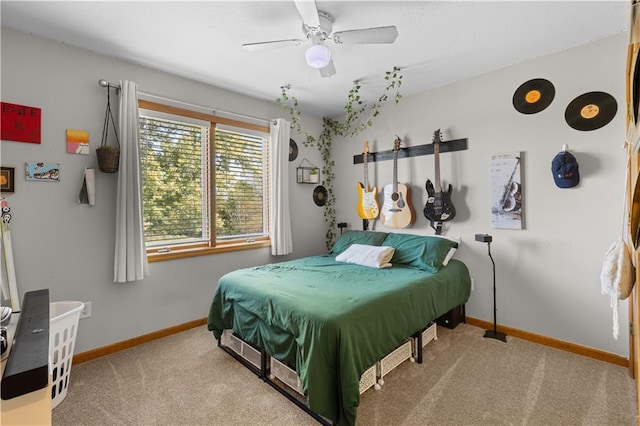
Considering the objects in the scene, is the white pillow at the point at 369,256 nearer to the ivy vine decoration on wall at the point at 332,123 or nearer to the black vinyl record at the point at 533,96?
the ivy vine decoration on wall at the point at 332,123

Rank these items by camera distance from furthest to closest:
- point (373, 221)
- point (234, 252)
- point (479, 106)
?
point (373, 221) → point (234, 252) → point (479, 106)

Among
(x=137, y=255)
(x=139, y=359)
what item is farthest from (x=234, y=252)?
(x=139, y=359)

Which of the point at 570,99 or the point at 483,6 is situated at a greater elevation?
the point at 483,6

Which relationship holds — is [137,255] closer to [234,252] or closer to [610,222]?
[234,252]

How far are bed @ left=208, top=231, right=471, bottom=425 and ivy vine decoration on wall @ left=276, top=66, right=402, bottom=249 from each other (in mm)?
1268

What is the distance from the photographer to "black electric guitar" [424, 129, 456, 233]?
3119 mm

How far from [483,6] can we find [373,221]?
95.2 inches

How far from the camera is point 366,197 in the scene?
149 inches

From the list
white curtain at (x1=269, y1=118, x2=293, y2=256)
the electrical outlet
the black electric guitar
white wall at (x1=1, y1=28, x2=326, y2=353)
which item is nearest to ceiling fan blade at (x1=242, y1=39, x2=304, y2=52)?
white wall at (x1=1, y1=28, x2=326, y2=353)

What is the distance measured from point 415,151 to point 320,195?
4.64 feet

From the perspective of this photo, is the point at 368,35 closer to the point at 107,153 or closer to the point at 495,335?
the point at 107,153

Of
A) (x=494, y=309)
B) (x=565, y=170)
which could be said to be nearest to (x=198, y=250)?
(x=494, y=309)

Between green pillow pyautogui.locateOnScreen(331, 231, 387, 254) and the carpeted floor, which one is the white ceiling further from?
the carpeted floor

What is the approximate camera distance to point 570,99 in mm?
2471
